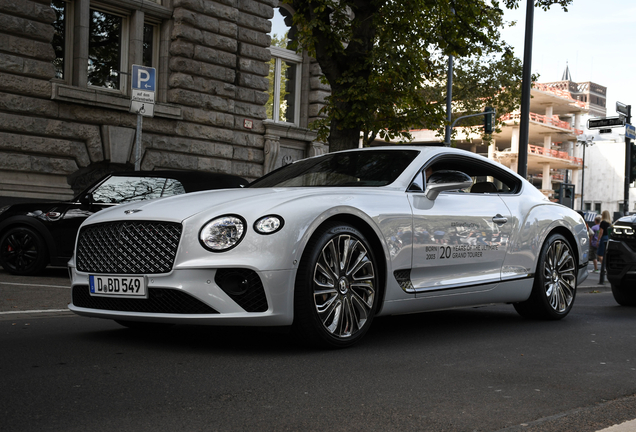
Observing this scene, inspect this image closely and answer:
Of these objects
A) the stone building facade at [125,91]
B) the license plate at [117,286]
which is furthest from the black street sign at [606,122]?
the license plate at [117,286]

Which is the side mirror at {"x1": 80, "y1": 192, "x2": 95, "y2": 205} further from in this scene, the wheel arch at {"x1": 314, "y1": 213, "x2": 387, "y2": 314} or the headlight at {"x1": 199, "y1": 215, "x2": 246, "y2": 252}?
the headlight at {"x1": 199, "y1": 215, "x2": 246, "y2": 252}

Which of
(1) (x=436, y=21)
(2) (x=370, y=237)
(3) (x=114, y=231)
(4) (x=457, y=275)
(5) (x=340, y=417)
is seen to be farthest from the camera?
(1) (x=436, y=21)

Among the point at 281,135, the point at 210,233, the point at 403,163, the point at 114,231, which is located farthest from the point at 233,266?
the point at 281,135

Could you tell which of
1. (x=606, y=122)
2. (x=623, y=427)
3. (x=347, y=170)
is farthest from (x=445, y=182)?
(x=606, y=122)

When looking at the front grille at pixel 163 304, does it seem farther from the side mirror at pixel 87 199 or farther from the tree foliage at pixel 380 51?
the tree foliage at pixel 380 51

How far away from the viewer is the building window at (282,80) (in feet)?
77.5

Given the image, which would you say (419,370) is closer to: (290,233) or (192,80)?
(290,233)

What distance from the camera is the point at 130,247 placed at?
4.85 m

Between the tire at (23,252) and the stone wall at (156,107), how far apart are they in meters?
4.71

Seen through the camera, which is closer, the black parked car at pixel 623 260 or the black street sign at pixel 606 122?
the black parked car at pixel 623 260

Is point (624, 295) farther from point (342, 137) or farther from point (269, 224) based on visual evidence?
point (269, 224)

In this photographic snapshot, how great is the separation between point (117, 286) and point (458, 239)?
2.68 meters

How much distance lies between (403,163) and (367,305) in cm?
138

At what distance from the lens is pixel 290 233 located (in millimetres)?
4723
